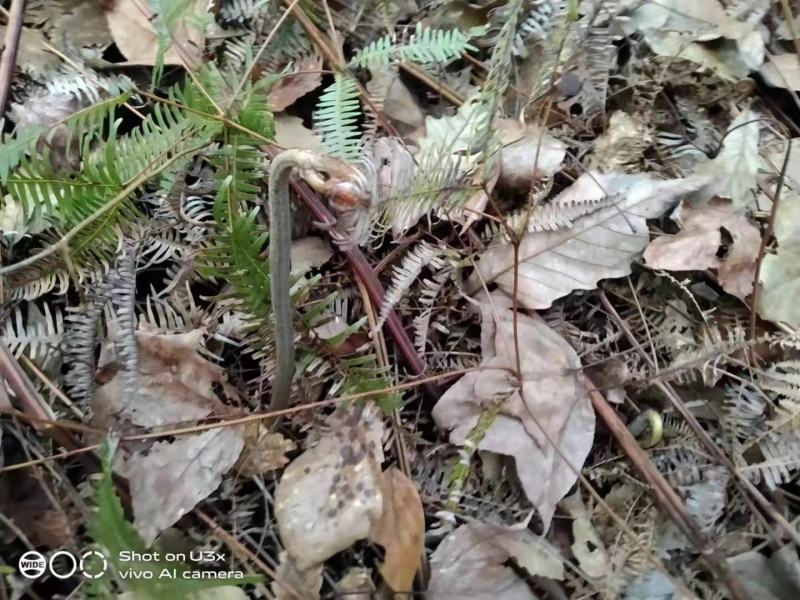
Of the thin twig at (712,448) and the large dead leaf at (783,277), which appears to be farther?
the large dead leaf at (783,277)

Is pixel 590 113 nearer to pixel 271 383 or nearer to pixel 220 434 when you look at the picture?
pixel 271 383

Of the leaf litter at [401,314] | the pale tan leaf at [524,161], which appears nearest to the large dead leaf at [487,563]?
the leaf litter at [401,314]

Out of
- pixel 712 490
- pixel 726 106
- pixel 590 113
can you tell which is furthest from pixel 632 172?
pixel 712 490

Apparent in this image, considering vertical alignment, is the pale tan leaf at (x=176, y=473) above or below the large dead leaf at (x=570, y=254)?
below

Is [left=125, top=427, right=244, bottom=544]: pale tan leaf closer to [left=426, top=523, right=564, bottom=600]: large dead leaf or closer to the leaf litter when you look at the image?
the leaf litter

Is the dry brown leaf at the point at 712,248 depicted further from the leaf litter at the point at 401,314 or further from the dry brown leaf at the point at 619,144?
the dry brown leaf at the point at 619,144

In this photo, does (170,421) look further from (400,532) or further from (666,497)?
(666,497)

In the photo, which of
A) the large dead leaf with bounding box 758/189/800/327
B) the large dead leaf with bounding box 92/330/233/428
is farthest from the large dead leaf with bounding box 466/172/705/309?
the large dead leaf with bounding box 92/330/233/428
